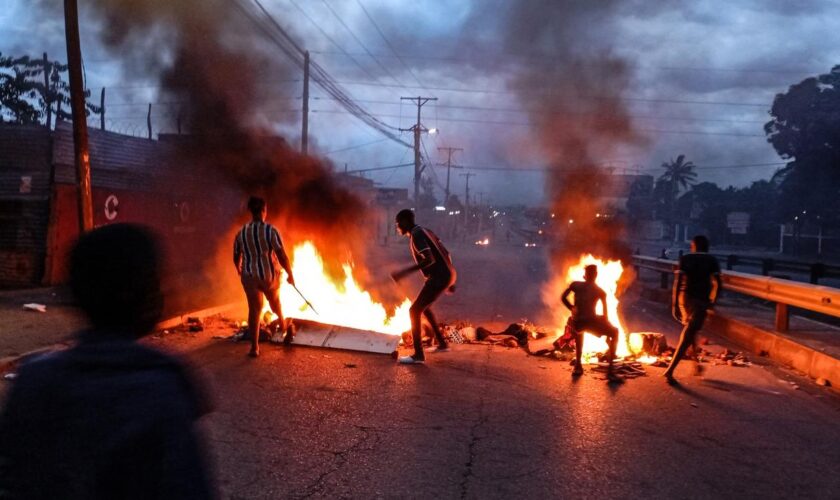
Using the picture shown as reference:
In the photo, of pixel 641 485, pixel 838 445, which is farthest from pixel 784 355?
pixel 641 485

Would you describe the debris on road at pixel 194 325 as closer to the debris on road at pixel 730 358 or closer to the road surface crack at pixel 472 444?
the road surface crack at pixel 472 444

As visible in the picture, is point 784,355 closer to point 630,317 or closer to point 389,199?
point 630,317

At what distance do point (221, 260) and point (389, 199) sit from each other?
37.4m

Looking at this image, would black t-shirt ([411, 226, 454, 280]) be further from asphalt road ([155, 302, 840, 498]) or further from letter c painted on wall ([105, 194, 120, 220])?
letter c painted on wall ([105, 194, 120, 220])

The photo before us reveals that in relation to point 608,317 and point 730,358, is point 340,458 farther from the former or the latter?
point 730,358

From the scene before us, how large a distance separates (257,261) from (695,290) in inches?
185

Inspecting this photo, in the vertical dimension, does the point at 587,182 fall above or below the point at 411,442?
above

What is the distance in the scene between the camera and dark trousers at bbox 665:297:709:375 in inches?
293

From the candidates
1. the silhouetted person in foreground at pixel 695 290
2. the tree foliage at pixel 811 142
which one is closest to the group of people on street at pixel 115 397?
the silhouetted person in foreground at pixel 695 290

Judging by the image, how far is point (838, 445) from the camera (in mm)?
5352

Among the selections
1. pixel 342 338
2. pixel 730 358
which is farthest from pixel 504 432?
pixel 730 358

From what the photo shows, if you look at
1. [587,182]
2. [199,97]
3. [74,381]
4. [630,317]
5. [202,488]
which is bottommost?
[630,317]

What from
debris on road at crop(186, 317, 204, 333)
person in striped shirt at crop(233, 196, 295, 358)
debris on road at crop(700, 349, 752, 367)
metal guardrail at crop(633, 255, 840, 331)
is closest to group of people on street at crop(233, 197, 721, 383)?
person in striped shirt at crop(233, 196, 295, 358)

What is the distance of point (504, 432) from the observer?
539 centimetres
